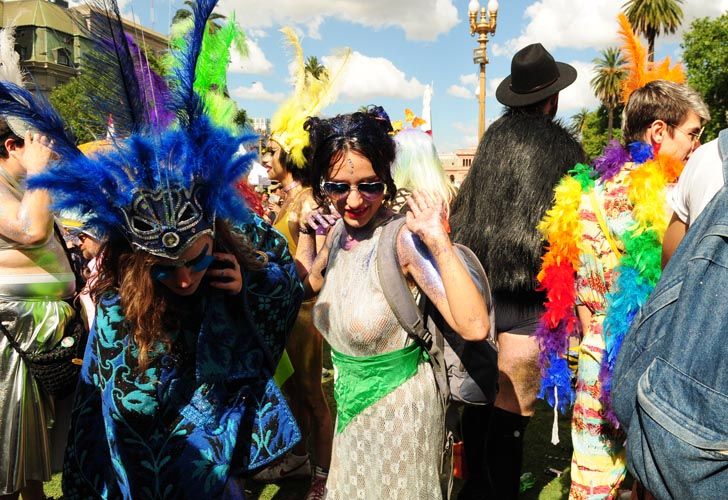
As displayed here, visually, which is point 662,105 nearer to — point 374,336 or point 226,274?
point 374,336

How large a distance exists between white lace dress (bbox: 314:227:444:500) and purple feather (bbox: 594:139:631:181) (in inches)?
49.5

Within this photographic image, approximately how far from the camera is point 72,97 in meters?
1.76

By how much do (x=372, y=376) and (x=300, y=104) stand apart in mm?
2189

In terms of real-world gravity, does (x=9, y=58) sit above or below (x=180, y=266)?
above

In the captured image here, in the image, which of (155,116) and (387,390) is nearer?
(155,116)

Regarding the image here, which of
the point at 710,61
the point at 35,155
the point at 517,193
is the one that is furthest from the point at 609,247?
the point at 710,61

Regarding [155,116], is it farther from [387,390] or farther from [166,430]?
[387,390]

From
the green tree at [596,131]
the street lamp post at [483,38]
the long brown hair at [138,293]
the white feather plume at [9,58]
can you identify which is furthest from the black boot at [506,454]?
the green tree at [596,131]

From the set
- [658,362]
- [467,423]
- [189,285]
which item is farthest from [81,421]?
[467,423]

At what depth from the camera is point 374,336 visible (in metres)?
2.11

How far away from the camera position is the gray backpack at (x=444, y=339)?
207cm

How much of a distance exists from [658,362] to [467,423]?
2113mm

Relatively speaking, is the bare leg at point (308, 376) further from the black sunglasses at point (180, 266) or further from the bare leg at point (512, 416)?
the black sunglasses at point (180, 266)

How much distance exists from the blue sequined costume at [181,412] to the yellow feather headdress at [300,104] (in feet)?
6.30
